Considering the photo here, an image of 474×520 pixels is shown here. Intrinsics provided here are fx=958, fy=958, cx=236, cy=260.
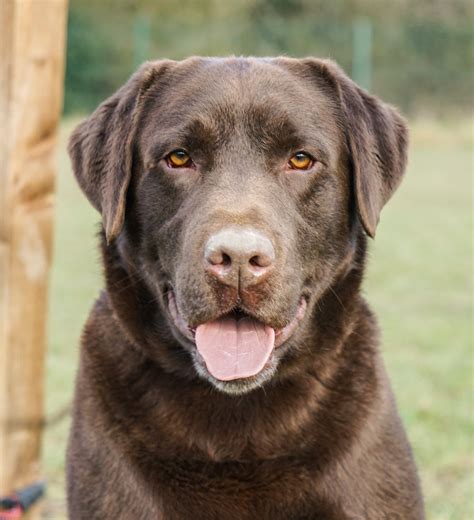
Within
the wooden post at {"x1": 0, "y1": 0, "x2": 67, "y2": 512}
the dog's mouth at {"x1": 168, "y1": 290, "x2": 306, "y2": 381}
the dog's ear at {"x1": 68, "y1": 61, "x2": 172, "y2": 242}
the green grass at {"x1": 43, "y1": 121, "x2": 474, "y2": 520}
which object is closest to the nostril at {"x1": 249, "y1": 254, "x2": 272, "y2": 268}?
the dog's mouth at {"x1": 168, "y1": 290, "x2": 306, "y2": 381}

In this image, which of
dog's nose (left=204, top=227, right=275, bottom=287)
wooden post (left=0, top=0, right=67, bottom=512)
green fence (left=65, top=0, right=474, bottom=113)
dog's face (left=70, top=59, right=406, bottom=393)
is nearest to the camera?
dog's nose (left=204, top=227, right=275, bottom=287)

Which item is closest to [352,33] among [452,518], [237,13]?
[237,13]

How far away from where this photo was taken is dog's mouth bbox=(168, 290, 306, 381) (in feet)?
9.86

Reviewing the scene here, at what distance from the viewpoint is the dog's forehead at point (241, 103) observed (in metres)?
3.25

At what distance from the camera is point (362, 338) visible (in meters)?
3.55

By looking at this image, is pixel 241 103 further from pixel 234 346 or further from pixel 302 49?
pixel 302 49

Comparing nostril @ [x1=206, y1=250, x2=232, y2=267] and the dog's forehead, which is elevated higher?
the dog's forehead

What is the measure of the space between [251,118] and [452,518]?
245 cm

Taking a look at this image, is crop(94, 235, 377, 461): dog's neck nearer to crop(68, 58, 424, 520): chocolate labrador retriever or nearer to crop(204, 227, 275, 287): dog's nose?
crop(68, 58, 424, 520): chocolate labrador retriever

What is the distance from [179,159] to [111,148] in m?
0.30

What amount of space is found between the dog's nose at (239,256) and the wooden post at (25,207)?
1.52 meters

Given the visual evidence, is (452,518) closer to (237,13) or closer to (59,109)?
(59,109)

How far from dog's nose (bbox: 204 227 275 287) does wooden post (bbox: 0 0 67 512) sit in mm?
1519

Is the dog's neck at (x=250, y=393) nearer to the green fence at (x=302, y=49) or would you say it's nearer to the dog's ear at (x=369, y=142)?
the dog's ear at (x=369, y=142)
